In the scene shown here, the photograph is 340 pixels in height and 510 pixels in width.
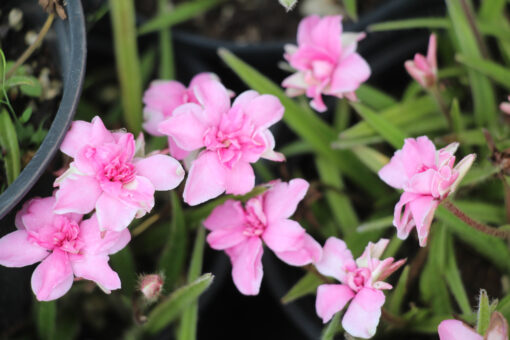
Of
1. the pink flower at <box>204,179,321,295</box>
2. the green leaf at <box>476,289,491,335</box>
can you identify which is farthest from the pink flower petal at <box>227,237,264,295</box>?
the green leaf at <box>476,289,491,335</box>

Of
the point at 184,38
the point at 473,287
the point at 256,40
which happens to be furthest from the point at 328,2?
the point at 473,287

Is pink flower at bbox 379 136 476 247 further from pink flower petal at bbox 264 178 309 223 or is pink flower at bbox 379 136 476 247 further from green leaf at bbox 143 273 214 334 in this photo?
green leaf at bbox 143 273 214 334

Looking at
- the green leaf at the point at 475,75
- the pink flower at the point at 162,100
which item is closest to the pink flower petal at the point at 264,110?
the pink flower at the point at 162,100

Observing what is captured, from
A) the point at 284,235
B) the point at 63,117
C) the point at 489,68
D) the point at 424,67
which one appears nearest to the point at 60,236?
the point at 63,117

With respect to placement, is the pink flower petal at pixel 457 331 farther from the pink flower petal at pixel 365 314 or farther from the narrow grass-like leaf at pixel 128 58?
the narrow grass-like leaf at pixel 128 58

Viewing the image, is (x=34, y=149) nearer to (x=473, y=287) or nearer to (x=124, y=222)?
(x=124, y=222)

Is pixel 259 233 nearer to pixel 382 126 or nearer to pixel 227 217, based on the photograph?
pixel 227 217

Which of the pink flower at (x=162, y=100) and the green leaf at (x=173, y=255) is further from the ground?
the pink flower at (x=162, y=100)

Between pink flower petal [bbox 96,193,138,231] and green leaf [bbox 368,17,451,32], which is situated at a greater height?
green leaf [bbox 368,17,451,32]
